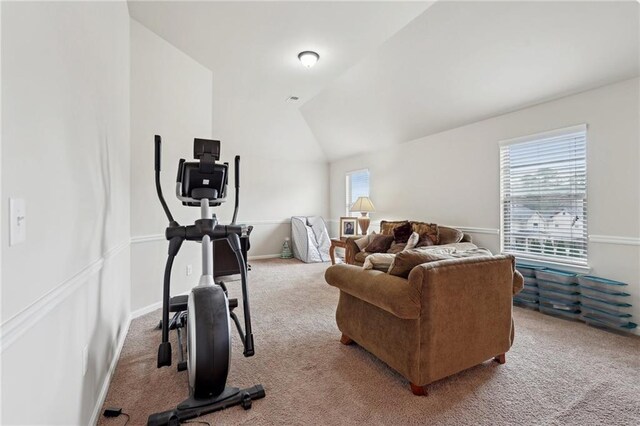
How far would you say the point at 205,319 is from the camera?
160 centimetres

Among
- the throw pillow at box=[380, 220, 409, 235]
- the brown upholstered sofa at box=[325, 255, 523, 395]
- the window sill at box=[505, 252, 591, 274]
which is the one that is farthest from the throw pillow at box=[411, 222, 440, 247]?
the brown upholstered sofa at box=[325, 255, 523, 395]

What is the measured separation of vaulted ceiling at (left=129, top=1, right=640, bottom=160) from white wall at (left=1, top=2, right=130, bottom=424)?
1.34m

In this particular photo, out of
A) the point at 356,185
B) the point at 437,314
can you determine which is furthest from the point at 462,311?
the point at 356,185

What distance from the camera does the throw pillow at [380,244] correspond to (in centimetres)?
434

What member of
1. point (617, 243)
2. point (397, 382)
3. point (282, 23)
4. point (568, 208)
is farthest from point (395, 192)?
point (397, 382)

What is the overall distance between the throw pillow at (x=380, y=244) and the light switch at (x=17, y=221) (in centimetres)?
389

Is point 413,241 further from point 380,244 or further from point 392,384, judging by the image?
point 392,384

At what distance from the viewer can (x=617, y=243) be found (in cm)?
279

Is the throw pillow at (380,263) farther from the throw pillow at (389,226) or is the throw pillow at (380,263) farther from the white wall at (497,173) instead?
the throw pillow at (389,226)

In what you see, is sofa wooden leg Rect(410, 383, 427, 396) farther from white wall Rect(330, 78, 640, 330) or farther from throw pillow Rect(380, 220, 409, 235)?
throw pillow Rect(380, 220, 409, 235)

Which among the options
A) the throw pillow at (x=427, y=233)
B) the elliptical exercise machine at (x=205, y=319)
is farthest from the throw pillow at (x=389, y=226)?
the elliptical exercise machine at (x=205, y=319)

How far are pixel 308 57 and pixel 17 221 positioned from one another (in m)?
3.35

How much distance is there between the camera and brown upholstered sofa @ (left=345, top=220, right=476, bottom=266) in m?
3.70

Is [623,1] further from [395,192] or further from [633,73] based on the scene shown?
[395,192]
